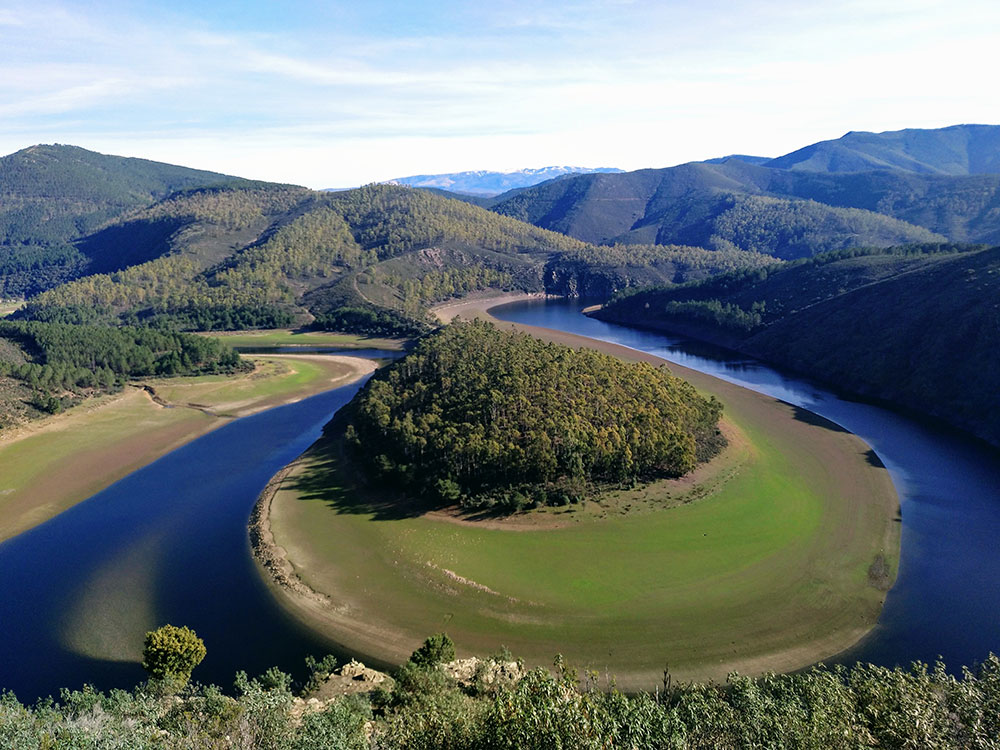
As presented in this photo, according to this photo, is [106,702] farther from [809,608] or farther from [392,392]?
[392,392]

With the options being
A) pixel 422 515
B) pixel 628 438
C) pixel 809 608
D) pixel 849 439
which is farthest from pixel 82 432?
pixel 849 439

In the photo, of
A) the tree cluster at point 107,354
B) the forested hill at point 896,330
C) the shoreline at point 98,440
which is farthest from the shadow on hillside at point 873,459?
the tree cluster at point 107,354

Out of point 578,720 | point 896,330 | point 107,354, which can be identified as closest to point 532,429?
point 578,720

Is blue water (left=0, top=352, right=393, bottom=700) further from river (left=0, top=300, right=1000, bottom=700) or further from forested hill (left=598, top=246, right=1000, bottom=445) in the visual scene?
forested hill (left=598, top=246, right=1000, bottom=445)

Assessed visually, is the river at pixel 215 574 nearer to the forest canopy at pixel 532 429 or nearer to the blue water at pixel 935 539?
the blue water at pixel 935 539

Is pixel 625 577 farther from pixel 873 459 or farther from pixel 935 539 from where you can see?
pixel 873 459

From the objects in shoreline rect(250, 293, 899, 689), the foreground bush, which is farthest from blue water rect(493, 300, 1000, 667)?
the foreground bush
